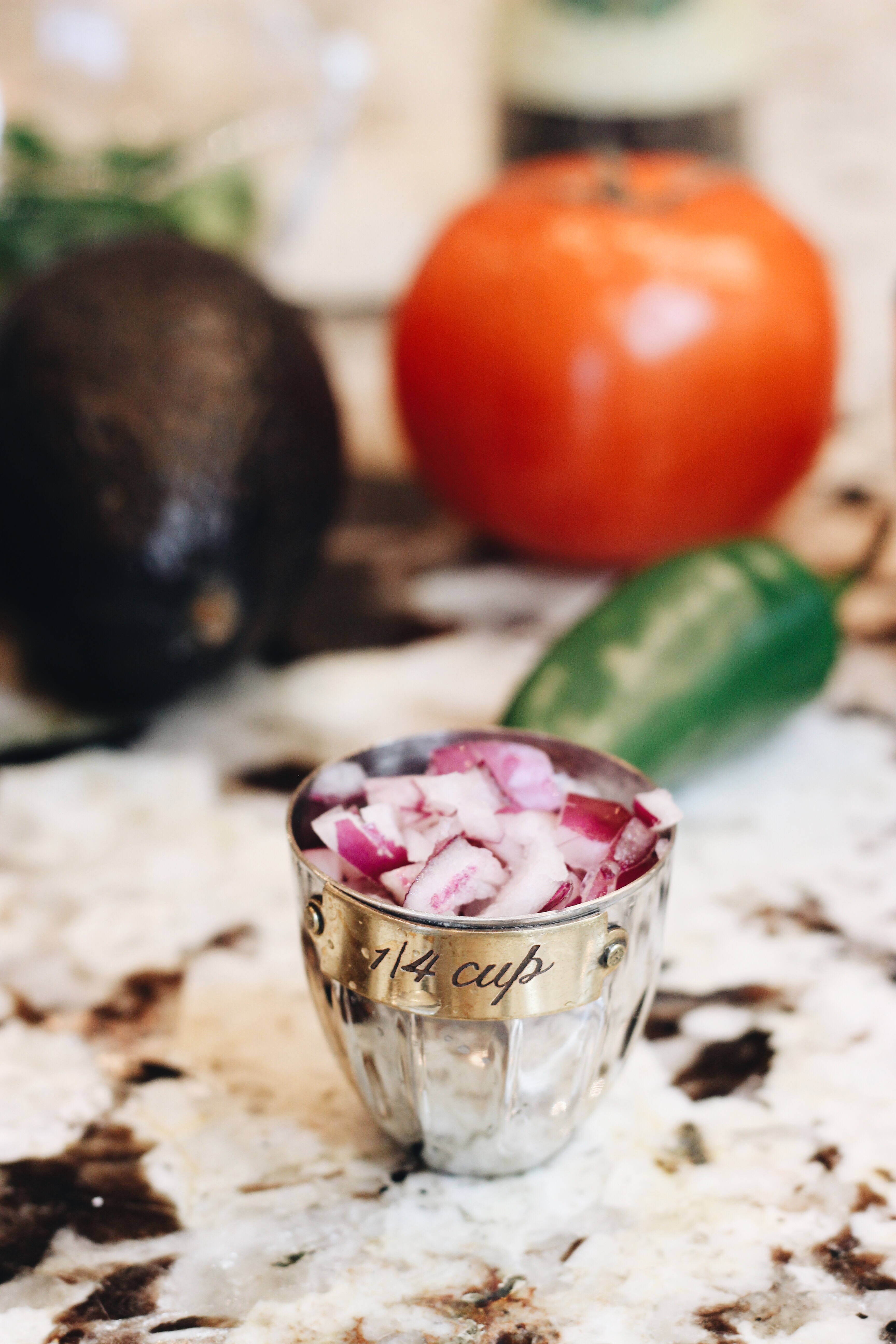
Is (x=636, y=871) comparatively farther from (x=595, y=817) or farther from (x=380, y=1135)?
(x=380, y=1135)

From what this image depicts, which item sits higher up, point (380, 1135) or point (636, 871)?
point (636, 871)

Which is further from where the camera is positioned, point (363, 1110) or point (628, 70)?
point (628, 70)

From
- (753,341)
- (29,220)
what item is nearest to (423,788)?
(753,341)

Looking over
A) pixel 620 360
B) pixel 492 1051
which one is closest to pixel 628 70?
pixel 620 360

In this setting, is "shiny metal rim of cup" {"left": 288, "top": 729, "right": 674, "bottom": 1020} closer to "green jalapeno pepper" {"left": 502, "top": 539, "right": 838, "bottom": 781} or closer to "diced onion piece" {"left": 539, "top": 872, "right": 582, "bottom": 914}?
"diced onion piece" {"left": 539, "top": 872, "right": 582, "bottom": 914}

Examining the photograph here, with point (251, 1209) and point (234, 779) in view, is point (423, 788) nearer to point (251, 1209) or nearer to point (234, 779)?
point (251, 1209)

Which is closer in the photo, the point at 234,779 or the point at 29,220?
the point at 234,779

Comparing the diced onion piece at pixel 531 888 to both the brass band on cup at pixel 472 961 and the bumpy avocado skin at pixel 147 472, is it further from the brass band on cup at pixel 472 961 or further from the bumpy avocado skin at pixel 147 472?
the bumpy avocado skin at pixel 147 472
